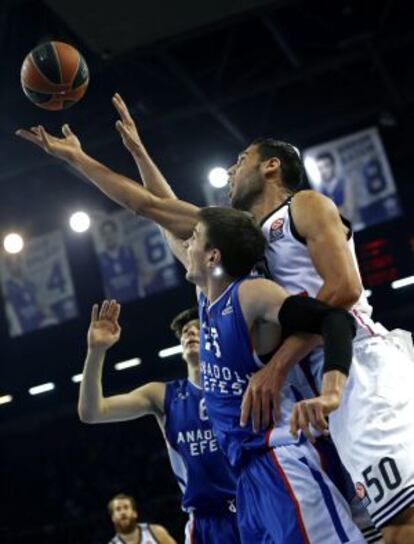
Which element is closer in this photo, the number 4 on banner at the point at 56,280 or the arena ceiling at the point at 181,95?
the arena ceiling at the point at 181,95

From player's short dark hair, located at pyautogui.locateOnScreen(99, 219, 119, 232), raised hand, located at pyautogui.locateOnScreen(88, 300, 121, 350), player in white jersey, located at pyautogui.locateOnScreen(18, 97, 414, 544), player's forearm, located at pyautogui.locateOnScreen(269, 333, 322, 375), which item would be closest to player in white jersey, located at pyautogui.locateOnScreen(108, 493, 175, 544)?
raised hand, located at pyautogui.locateOnScreen(88, 300, 121, 350)

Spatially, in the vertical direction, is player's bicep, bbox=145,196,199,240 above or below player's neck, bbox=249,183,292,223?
above

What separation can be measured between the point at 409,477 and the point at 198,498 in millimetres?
1773

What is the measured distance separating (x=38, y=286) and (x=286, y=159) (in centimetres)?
1003

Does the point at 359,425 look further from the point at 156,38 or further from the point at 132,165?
the point at 132,165

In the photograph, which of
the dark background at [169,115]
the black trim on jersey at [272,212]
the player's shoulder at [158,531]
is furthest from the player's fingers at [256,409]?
the dark background at [169,115]

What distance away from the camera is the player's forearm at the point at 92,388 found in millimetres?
4012

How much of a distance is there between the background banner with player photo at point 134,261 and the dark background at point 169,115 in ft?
1.07

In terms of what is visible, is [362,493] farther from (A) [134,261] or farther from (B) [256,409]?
(A) [134,261]

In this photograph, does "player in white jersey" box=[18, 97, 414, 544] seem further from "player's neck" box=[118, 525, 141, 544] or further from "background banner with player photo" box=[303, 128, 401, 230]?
"background banner with player photo" box=[303, 128, 401, 230]

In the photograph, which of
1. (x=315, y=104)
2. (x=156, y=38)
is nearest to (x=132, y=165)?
(x=315, y=104)

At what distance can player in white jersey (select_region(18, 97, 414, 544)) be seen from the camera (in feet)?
8.86

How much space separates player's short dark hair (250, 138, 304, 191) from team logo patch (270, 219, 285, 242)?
318mm

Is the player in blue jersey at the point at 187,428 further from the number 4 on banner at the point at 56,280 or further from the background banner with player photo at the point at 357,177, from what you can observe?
the number 4 on banner at the point at 56,280
